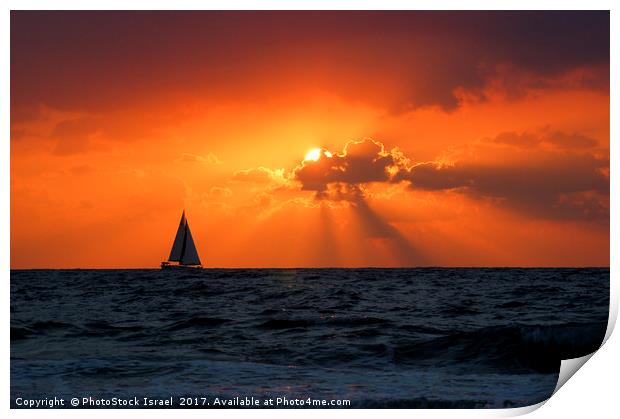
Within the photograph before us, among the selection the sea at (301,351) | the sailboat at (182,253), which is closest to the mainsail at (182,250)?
the sailboat at (182,253)

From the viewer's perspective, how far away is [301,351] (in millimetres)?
18734

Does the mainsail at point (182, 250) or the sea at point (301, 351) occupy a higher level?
the mainsail at point (182, 250)

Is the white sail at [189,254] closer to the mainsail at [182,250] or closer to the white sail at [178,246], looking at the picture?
the mainsail at [182,250]

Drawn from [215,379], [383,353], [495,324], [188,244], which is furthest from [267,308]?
[188,244]

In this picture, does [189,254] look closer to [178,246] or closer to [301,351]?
[178,246]

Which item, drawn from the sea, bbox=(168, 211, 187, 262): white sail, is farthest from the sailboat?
the sea

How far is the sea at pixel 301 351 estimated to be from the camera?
44.0 feet

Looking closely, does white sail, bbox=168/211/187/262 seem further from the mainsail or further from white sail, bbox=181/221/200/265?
white sail, bbox=181/221/200/265

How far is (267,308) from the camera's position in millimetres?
29594

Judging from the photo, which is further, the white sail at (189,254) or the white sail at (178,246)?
the white sail at (189,254)

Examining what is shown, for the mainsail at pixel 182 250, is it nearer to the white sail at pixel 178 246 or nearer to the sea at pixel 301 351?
the white sail at pixel 178 246

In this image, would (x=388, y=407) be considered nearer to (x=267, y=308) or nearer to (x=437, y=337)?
(x=437, y=337)

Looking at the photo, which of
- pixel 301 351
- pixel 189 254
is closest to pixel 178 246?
pixel 189 254

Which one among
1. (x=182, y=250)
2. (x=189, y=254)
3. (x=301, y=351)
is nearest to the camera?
(x=301, y=351)
